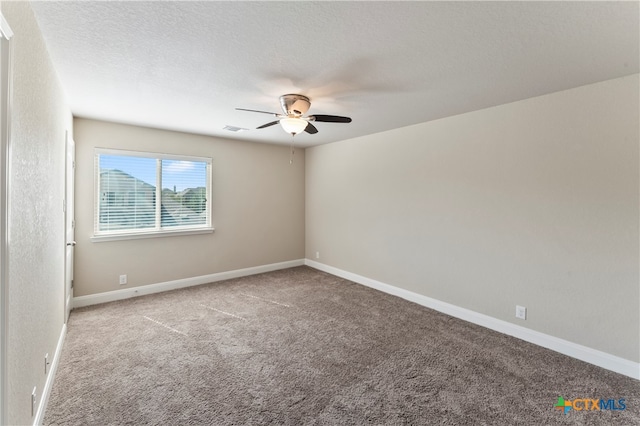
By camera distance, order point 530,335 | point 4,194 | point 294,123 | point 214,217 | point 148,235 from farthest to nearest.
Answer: point 214,217 → point 148,235 → point 530,335 → point 294,123 → point 4,194

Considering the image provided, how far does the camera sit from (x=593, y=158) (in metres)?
2.61

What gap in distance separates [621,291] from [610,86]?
1.73 m

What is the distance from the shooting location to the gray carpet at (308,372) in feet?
6.55

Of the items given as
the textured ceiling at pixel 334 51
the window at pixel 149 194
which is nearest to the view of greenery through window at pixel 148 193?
the window at pixel 149 194

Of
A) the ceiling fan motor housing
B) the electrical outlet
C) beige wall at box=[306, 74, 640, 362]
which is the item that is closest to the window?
the ceiling fan motor housing

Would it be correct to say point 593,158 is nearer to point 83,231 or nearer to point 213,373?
point 213,373

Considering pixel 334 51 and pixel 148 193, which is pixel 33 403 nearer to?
pixel 334 51

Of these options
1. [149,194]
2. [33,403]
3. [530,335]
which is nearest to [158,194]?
[149,194]

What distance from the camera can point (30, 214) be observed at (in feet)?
5.48

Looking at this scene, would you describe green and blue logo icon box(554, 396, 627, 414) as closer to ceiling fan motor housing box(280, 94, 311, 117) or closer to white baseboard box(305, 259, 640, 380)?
white baseboard box(305, 259, 640, 380)

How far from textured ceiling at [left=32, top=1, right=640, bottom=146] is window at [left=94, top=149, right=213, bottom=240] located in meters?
1.07

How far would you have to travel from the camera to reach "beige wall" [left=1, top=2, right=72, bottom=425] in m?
1.39

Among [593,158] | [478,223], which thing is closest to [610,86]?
[593,158]

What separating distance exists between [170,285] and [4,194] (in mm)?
3605
